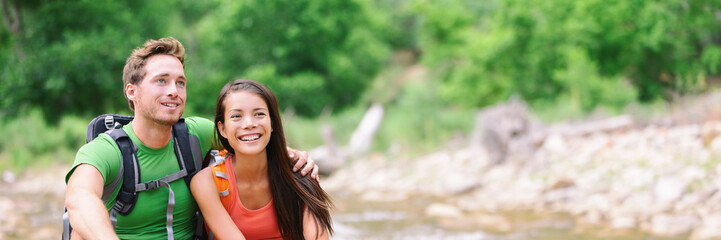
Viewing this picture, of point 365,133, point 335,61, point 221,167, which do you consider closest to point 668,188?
point 221,167

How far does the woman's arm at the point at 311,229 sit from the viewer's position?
2840 millimetres

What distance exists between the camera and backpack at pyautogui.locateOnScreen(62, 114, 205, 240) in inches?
103

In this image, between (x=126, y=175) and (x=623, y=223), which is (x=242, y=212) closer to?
(x=126, y=175)

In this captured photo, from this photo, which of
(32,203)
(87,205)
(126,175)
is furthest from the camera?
(32,203)

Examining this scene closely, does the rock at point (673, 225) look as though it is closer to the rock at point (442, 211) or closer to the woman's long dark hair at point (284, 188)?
the rock at point (442, 211)

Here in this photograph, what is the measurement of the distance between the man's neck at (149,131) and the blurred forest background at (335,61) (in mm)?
11605

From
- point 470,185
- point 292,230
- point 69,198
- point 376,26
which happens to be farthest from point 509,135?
point 376,26

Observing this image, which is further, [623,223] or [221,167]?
[623,223]

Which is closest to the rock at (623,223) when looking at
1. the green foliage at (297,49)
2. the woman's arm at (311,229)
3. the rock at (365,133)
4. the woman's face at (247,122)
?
the woman's arm at (311,229)

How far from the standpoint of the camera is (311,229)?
112 inches

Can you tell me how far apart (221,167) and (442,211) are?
6.55 meters

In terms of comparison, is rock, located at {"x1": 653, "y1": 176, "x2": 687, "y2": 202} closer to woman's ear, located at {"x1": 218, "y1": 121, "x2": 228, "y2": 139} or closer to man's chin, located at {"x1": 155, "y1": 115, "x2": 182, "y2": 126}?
woman's ear, located at {"x1": 218, "y1": 121, "x2": 228, "y2": 139}

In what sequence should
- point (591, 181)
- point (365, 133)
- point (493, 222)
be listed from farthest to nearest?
point (365, 133), point (591, 181), point (493, 222)

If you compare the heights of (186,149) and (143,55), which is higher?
(143,55)
